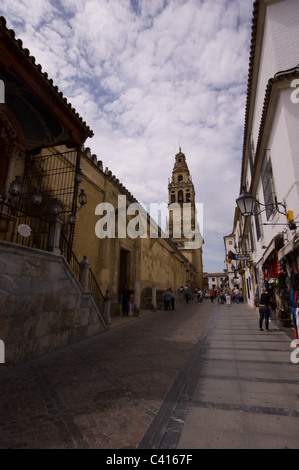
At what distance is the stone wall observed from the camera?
14.9 feet

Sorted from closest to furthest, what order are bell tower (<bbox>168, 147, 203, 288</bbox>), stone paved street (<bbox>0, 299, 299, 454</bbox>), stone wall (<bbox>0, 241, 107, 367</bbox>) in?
stone paved street (<bbox>0, 299, 299, 454</bbox>) < stone wall (<bbox>0, 241, 107, 367</bbox>) < bell tower (<bbox>168, 147, 203, 288</bbox>)

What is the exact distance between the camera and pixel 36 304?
5273 millimetres

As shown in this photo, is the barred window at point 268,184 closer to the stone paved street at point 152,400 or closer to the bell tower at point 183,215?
the stone paved street at point 152,400

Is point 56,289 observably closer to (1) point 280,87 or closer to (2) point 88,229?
(2) point 88,229

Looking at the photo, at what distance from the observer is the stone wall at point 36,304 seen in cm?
455

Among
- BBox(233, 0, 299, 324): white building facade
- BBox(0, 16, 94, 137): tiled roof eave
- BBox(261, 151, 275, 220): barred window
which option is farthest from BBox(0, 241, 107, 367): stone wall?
BBox(261, 151, 275, 220): barred window

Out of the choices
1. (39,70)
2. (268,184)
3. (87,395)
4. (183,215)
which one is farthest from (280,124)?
(183,215)

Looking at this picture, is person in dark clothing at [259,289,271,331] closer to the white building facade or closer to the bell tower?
the white building facade

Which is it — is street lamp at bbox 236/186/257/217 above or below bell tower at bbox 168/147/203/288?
below

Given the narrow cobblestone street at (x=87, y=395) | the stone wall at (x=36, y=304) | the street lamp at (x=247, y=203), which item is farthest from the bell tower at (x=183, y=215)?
the narrow cobblestone street at (x=87, y=395)

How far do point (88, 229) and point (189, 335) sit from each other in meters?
6.37

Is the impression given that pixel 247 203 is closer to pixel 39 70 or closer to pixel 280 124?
pixel 280 124

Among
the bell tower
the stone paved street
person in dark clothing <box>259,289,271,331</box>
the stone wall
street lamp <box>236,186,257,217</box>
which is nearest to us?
the stone paved street
